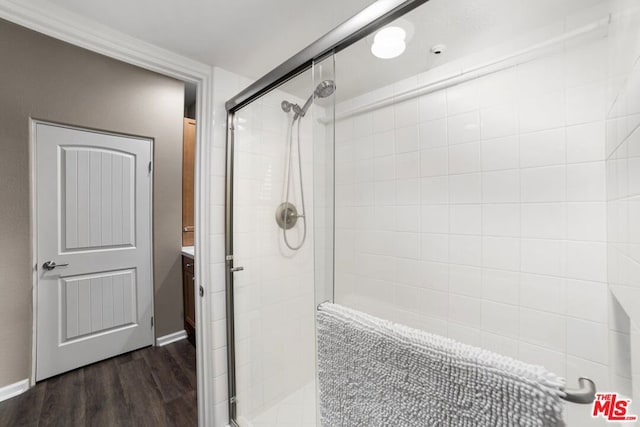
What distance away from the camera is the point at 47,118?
1.91m

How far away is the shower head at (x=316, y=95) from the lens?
1021 mm

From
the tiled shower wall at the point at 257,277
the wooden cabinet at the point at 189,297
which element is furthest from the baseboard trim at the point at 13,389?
the tiled shower wall at the point at 257,277

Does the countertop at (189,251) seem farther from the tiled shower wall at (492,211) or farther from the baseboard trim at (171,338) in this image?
the tiled shower wall at (492,211)

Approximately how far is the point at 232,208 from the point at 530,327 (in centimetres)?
148

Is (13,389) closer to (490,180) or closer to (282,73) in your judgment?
(282,73)

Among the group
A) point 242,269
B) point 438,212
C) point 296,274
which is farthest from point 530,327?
point 242,269

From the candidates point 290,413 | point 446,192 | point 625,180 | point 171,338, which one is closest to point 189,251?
point 171,338

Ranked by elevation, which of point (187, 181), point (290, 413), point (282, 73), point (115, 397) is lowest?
point (115, 397)

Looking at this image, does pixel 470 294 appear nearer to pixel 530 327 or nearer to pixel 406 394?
pixel 530 327

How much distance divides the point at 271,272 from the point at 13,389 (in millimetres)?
1985

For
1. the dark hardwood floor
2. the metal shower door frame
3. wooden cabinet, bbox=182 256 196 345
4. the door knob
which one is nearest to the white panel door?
the door knob

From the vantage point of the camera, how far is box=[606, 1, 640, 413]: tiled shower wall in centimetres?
60

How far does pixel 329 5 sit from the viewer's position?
0.96 metres

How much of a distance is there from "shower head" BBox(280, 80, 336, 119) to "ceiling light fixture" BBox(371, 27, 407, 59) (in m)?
0.21
